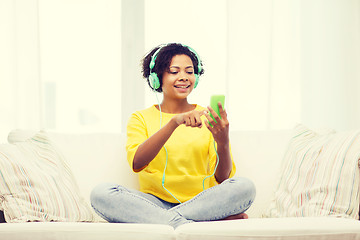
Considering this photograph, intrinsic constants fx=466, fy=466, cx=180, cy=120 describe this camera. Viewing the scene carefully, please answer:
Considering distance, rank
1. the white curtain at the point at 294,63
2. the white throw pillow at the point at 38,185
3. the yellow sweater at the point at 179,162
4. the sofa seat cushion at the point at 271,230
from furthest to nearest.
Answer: the white curtain at the point at 294,63, the yellow sweater at the point at 179,162, the white throw pillow at the point at 38,185, the sofa seat cushion at the point at 271,230

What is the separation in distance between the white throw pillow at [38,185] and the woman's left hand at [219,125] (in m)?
0.54

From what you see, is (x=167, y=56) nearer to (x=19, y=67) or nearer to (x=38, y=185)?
(x=38, y=185)

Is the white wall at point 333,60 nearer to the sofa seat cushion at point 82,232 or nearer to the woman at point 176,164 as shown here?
the woman at point 176,164

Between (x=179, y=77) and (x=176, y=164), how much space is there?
357 millimetres

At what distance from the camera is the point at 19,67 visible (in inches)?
110

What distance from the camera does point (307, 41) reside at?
301 centimetres

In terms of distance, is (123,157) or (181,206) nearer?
(181,206)

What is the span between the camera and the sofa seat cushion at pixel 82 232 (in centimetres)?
128

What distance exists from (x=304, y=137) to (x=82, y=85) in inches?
62.4

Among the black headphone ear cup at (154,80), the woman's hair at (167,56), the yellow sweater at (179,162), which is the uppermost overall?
the woman's hair at (167,56)

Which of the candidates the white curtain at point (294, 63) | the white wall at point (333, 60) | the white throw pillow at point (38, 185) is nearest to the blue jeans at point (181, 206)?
the white throw pillow at point (38, 185)

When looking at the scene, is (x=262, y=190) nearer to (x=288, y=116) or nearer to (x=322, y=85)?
(x=288, y=116)

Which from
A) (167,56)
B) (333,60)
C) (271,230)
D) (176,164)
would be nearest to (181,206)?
(176,164)

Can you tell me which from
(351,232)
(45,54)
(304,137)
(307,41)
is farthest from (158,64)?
(307,41)
